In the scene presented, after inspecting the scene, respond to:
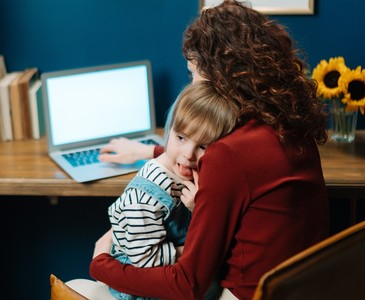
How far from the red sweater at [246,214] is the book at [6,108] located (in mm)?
1044

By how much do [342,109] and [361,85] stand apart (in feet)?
0.37

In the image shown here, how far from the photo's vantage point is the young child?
4.92 feet

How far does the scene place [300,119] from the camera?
148 cm

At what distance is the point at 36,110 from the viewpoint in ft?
7.82

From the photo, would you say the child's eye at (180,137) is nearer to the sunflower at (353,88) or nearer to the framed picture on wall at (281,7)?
the sunflower at (353,88)

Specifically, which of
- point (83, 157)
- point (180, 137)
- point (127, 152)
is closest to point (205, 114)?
point (180, 137)

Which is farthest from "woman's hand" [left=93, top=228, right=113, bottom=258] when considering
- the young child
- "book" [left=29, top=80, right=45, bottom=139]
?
"book" [left=29, top=80, right=45, bottom=139]

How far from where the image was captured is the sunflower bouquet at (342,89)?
219cm

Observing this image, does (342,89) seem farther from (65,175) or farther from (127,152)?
(65,175)

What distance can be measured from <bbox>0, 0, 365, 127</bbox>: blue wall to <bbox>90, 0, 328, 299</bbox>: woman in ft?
2.95

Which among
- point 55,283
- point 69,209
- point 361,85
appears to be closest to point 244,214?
point 55,283

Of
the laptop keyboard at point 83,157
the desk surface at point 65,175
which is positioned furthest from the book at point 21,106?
the laptop keyboard at point 83,157

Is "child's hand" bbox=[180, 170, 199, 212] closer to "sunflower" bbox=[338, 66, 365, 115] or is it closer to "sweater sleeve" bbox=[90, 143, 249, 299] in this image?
"sweater sleeve" bbox=[90, 143, 249, 299]

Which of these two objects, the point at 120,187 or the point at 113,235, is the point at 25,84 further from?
the point at 113,235
